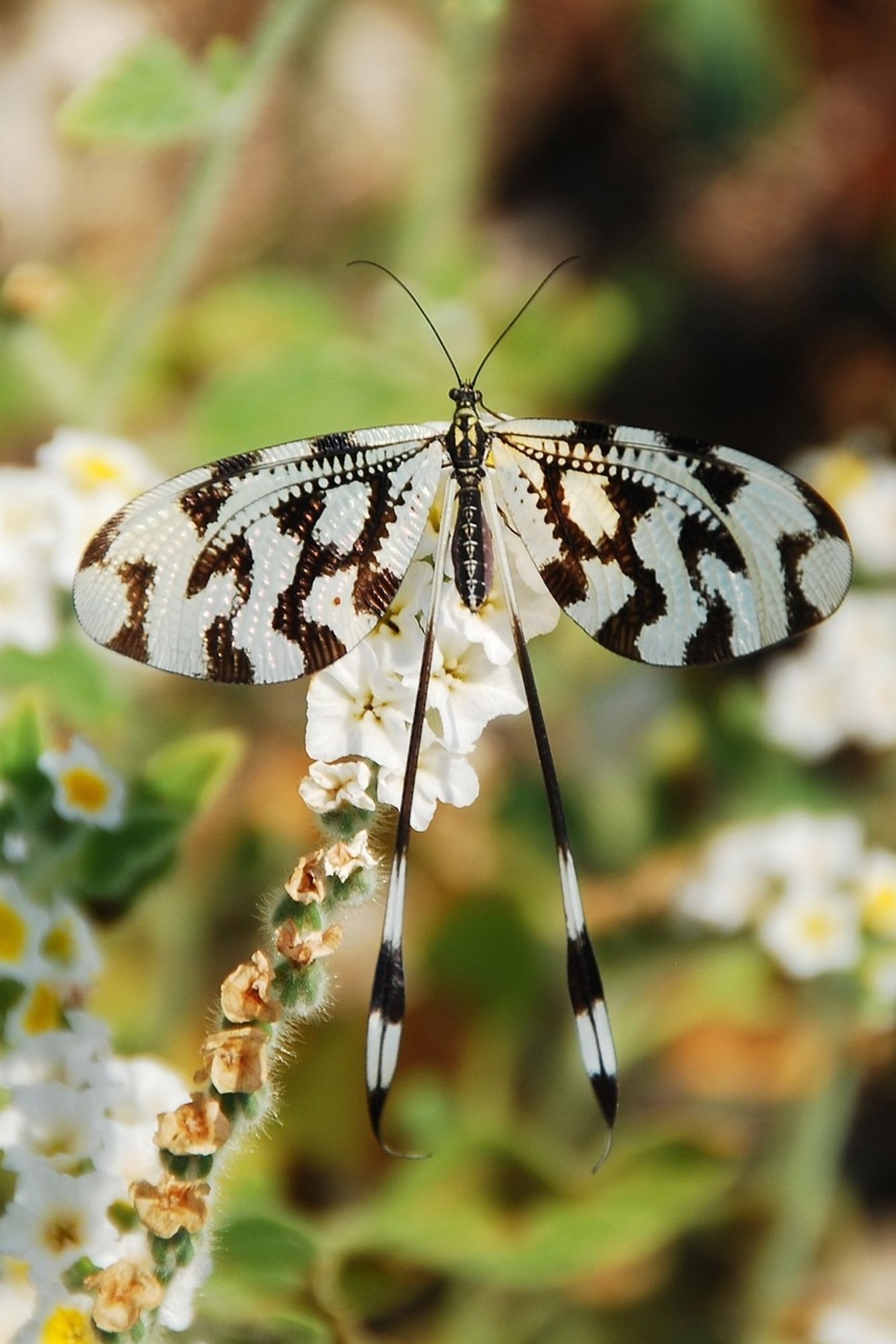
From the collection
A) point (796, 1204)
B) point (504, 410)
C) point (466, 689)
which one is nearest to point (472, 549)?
point (466, 689)

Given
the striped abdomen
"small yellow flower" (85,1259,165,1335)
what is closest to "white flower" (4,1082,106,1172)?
"small yellow flower" (85,1259,165,1335)

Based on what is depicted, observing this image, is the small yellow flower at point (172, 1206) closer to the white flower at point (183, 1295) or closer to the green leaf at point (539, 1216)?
the white flower at point (183, 1295)

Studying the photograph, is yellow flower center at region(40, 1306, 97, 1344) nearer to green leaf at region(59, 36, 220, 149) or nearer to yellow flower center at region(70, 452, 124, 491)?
yellow flower center at region(70, 452, 124, 491)

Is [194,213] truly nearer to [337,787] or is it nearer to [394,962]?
[337,787]

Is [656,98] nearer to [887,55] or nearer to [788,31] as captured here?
[788,31]

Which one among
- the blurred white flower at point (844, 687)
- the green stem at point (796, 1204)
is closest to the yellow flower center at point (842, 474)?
the blurred white flower at point (844, 687)
